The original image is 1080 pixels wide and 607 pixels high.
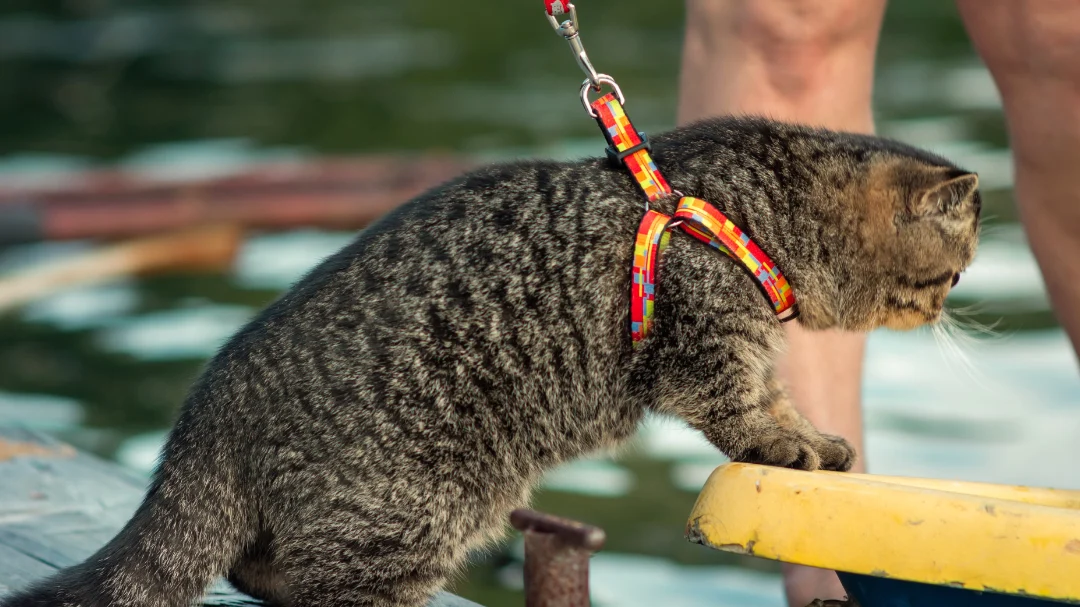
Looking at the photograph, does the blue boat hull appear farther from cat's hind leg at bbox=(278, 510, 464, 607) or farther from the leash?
cat's hind leg at bbox=(278, 510, 464, 607)

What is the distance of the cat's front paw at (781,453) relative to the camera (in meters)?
2.84

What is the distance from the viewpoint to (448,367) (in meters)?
2.81

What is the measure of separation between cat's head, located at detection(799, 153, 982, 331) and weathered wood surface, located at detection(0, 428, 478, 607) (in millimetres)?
1057

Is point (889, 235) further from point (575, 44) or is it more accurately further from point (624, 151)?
point (575, 44)

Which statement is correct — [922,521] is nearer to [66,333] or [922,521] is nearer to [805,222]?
[805,222]

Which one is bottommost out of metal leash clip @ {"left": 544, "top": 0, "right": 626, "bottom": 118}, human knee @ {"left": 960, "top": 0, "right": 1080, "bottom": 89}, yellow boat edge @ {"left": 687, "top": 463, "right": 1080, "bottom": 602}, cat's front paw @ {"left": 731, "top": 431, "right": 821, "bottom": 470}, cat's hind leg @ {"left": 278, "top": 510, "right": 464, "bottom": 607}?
cat's hind leg @ {"left": 278, "top": 510, "right": 464, "bottom": 607}

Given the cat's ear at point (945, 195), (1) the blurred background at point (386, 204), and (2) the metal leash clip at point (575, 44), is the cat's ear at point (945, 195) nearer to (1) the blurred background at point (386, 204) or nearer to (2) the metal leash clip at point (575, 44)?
(1) the blurred background at point (386, 204)

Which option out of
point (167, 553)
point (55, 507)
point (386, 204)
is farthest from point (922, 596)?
point (386, 204)

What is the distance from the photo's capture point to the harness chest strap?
111 inches

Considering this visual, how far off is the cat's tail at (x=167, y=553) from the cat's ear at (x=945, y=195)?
4.91 ft

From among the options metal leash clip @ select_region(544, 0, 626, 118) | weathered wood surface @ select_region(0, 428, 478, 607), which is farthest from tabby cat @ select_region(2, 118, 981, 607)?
weathered wood surface @ select_region(0, 428, 478, 607)

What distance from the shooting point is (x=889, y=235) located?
3.04 m

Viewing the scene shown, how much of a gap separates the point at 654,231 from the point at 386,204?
4947 mm

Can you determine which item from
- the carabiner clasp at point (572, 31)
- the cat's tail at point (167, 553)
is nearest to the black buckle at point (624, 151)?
the carabiner clasp at point (572, 31)
